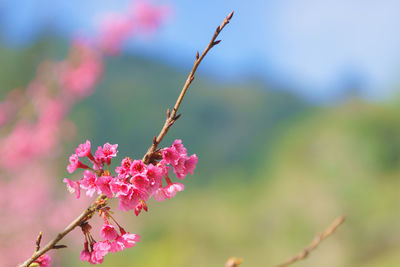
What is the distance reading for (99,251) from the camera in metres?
1.06

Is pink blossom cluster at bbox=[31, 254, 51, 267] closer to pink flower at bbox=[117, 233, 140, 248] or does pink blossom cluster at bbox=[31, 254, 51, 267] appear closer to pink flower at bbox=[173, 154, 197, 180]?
pink flower at bbox=[117, 233, 140, 248]

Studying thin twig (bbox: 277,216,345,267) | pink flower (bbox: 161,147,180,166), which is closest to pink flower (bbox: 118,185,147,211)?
pink flower (bbox: 161,147,180,166)

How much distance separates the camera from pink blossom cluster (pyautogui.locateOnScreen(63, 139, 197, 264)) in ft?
3.28

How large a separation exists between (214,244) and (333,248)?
5.47 meters

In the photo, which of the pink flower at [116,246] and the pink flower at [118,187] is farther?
Result: the pink flower at [116,246]

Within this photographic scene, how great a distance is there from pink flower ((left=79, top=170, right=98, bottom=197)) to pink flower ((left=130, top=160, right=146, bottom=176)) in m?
0.12

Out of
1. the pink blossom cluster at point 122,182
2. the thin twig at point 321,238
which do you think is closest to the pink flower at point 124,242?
the pink blossom cluster at point 122,182

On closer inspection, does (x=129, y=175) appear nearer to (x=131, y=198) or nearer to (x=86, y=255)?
(x=131, y=198)

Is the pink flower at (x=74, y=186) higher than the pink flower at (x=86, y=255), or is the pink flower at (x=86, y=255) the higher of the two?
the pink flower at (x=74, y=186)

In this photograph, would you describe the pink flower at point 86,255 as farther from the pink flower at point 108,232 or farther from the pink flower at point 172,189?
the pink flower at point 172,189

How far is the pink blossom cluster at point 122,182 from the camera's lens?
39.4 inches

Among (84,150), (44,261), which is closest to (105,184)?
(84,150)

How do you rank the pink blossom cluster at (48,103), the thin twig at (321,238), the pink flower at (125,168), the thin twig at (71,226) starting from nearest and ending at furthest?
the thin twig at (71,226)
the pink flower at (125,168)
the thin twig at (321,238)
the pink blossom cluster at (48,103)

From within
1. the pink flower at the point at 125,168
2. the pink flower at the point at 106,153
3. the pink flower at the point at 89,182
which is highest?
the pink flower at the point at 106,153
